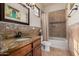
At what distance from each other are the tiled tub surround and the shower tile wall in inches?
7.6

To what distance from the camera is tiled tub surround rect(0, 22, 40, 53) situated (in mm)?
1105

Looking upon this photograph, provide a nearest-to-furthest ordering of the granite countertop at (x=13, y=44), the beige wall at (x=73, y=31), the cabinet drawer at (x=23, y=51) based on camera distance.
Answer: the granite countertop at (x=13, y=44)
the cabinet drawer at (x=23, y=51)
the beige wall at (x=73, y=31)

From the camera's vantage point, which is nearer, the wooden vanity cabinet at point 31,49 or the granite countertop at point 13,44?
the granite countertop at point 13,44

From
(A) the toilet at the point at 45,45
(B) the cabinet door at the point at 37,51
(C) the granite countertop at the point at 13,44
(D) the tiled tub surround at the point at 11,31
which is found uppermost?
(D) the tiled tub surround at the point at 11,31

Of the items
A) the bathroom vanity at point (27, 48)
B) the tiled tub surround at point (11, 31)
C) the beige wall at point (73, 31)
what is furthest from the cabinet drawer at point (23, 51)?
the beige wall at point (73, 31)

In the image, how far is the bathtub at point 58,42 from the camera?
129 centimetres

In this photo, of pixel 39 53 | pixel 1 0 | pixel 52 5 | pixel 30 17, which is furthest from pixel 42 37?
pixel 1 0

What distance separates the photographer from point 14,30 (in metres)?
1.21

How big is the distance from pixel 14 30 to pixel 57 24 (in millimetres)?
561

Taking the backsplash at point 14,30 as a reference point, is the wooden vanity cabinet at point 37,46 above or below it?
below

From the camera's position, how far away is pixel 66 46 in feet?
4.34

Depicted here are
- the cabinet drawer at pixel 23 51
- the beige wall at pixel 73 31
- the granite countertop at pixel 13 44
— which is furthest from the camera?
the beige wall at pixel 73 31

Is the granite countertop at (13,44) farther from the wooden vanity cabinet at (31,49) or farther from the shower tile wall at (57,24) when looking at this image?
the shower tile wall at (57,24)

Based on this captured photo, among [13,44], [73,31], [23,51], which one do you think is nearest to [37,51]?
[23,51]
